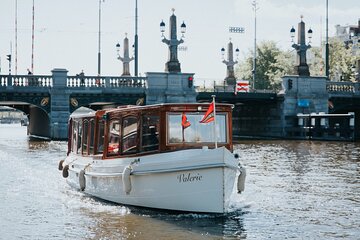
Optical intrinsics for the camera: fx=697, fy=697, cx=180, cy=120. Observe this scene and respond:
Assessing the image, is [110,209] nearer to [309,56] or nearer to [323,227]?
[323,227]

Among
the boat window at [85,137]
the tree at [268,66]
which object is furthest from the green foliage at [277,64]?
the boat window at [85,137]

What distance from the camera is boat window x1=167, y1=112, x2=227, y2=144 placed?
1841 centimetres

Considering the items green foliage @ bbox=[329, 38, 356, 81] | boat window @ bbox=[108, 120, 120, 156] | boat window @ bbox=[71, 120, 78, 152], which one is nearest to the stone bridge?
boat window @ bbox=[71, 120, 78, 152]

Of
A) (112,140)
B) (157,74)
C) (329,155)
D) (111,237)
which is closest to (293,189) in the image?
(112,140)

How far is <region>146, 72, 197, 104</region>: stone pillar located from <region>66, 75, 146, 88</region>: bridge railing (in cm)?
92

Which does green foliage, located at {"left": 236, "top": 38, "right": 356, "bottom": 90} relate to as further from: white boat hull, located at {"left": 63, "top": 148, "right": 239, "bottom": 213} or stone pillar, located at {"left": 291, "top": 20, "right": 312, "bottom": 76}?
white boat hull, located at {"left": 63, "top": 148, "right": 239, "bottom": 213}

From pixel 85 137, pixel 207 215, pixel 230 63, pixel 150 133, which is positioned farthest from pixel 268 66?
pixel 207 215

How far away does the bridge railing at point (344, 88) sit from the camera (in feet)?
209

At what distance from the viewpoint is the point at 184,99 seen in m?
58.0

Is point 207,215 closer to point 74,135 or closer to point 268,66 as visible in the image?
point 74,135

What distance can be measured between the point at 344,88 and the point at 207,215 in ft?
164

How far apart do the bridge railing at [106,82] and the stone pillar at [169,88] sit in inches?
36.3

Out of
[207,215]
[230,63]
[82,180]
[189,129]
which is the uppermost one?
[230,63]

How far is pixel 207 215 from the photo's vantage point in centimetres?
1762
